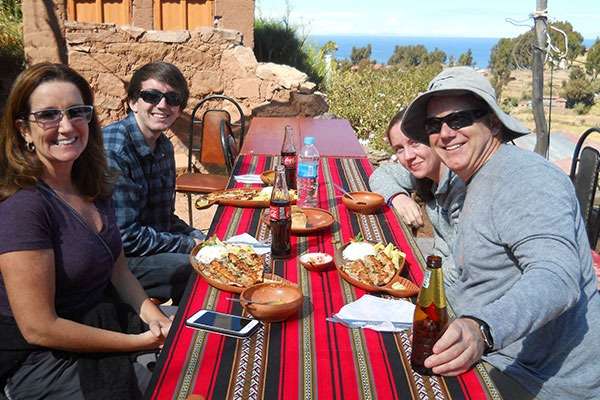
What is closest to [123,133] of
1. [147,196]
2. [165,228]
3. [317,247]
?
[147,196]

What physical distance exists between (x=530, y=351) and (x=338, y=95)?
8.01 meters

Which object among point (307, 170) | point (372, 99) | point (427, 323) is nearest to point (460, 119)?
point (427, 323)

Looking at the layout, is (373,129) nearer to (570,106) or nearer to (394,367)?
(394,367)

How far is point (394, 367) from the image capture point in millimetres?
1789

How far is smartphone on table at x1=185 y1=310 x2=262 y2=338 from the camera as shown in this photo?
6.41 ft

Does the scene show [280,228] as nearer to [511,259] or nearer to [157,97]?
[511,259]

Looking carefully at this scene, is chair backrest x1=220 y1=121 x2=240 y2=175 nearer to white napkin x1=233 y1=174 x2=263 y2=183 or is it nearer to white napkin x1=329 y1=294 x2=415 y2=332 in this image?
white napkin x1=233 y1=174 x2=263 y2=183

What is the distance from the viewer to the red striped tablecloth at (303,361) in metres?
1.66

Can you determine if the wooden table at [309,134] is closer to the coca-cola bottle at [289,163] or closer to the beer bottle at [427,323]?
the coca-cola bottle at [289,163]

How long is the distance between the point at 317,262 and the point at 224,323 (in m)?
0.60

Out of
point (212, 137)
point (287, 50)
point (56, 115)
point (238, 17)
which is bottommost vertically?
point (212, 137)

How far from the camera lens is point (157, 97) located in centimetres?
363

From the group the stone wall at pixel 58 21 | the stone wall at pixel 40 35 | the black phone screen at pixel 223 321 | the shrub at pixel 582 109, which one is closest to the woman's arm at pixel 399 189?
the black phone screen at pixel 223 321

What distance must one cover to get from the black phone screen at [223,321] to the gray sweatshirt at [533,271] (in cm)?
71
